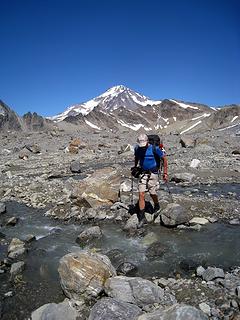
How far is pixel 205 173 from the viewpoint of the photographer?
61.9ft

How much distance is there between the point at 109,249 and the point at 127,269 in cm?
154

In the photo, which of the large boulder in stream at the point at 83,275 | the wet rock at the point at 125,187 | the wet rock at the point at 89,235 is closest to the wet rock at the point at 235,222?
the wet rock at the point at 89,235

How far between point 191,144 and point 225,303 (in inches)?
1162

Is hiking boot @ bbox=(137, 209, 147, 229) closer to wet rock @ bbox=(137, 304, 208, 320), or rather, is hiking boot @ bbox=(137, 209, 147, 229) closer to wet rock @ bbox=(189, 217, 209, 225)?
wet rock @ bbox=(189, 217, 209, 225)

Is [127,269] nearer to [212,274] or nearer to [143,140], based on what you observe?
[212,274]

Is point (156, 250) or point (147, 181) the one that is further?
point (147, 181)

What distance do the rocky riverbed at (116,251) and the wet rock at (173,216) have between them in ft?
0.10

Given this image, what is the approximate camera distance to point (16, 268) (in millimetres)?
8078

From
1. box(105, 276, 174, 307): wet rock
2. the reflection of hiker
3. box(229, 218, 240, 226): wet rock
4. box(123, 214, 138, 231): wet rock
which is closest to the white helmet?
the reflection of hiker

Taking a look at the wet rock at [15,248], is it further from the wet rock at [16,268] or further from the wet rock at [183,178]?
the wet rock at [183,178]

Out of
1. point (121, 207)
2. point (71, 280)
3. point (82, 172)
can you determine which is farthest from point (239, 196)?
point (82, 172)

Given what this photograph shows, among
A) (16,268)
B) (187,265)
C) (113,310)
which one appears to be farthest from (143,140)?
(113,310)

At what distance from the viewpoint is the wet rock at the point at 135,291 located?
20.9ft

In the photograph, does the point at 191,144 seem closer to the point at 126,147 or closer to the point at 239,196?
the point at 126,147
